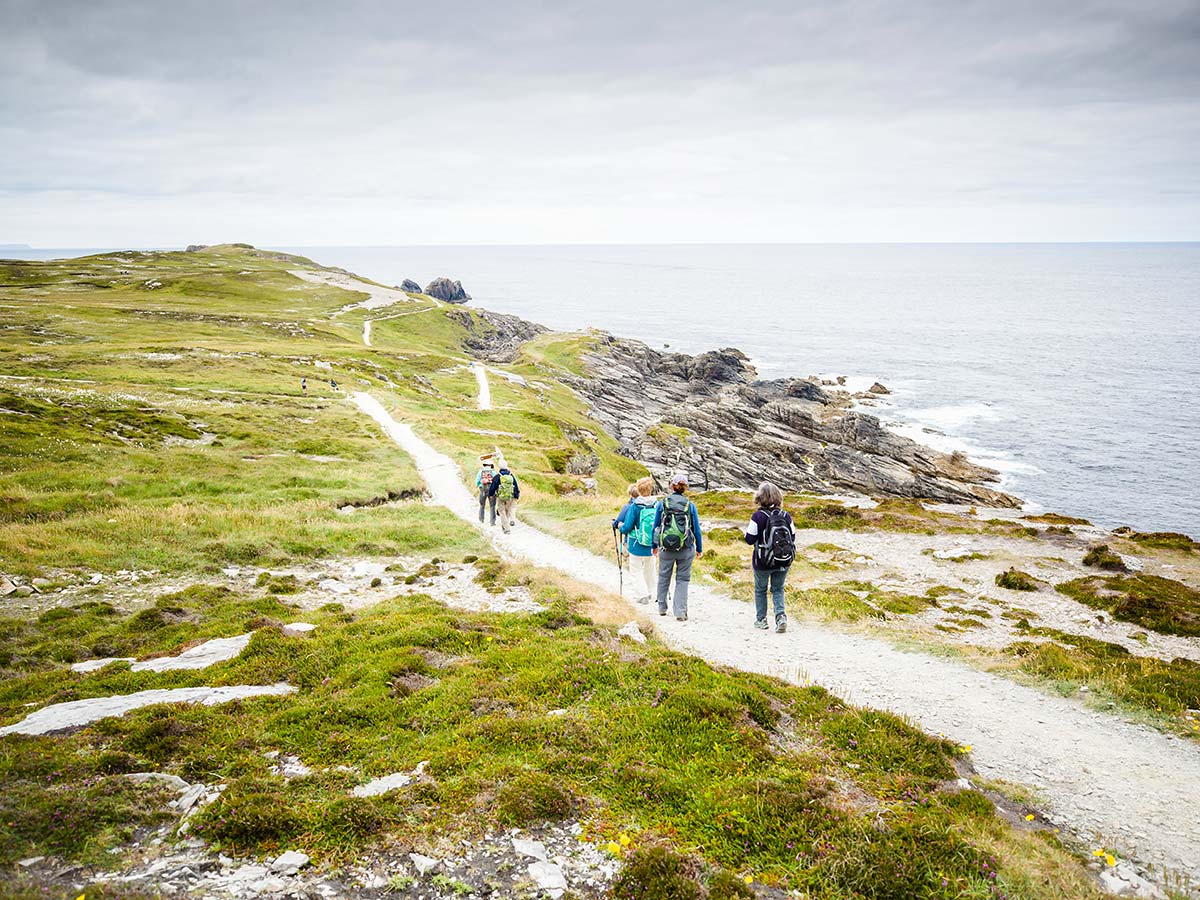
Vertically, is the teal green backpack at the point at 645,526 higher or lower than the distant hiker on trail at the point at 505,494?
higher

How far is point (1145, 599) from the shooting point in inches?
896

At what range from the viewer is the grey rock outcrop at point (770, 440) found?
2864 inches

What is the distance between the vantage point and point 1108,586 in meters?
25.6

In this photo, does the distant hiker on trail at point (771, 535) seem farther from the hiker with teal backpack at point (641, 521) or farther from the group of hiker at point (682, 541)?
the hiker with teal backpack at point (641, 521)

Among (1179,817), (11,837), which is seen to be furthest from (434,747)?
(1179,817)

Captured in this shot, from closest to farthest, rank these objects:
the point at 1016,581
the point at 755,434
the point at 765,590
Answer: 1. the point at 765,590
2. the point at 1016,581
3. the point at 755,434

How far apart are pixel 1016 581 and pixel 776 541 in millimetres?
17279

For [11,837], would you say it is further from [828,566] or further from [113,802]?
[828,566]

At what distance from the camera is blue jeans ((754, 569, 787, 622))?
637 inches

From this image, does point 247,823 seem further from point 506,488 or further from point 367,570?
point 506,488

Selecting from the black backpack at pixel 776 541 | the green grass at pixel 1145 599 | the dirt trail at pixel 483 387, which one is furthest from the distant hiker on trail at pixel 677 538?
the dirt trail at pixel 483 387

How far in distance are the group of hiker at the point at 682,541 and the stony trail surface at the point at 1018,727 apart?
0.83 meters

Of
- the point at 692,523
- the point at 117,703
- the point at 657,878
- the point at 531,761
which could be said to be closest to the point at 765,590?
the point at 692,523

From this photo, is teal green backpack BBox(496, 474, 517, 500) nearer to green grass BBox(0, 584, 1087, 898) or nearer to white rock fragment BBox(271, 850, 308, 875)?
green grass BBox(0, 584, 1087, 898)
